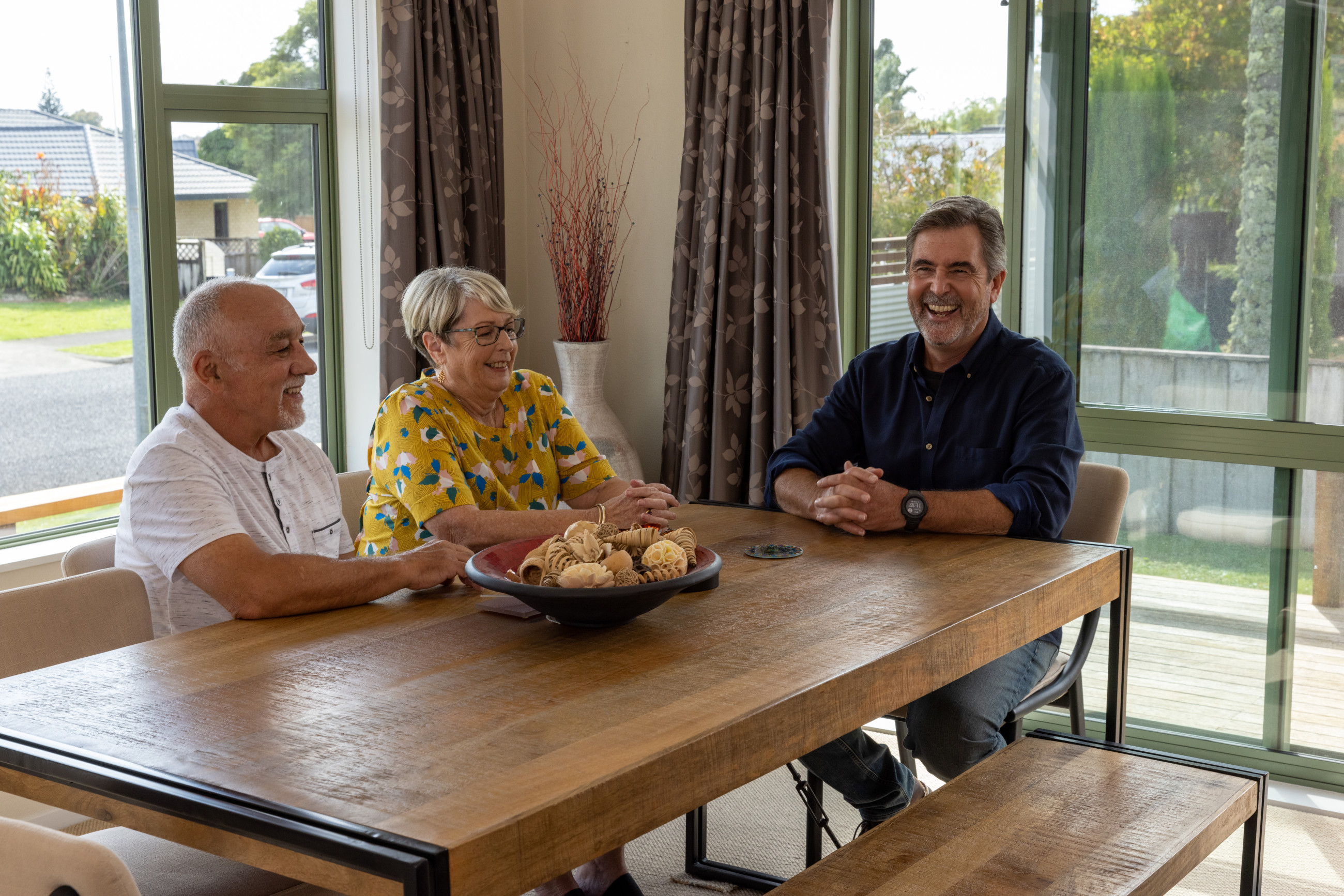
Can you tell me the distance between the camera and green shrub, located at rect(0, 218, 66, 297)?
126 inches

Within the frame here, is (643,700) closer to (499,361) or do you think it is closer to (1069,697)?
(499,361)

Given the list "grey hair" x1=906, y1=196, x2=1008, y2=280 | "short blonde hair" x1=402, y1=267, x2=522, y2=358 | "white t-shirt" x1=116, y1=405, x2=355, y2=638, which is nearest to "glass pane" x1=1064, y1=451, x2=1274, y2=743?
"grey hair" x1=906, y1=196, x2=1008, y2=280

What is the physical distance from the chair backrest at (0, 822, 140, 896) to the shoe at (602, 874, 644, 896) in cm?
134

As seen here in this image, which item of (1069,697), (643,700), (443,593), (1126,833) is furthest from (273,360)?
(1069,697)

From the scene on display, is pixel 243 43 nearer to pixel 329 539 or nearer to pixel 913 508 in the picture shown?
pixel 329 539

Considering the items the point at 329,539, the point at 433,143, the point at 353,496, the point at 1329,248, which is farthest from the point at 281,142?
the point at 1329,248

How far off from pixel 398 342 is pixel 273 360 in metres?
1.58

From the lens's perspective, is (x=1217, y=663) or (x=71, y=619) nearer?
(x=71, y=619)

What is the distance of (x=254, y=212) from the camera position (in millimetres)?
3713

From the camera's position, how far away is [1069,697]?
2.56 metres

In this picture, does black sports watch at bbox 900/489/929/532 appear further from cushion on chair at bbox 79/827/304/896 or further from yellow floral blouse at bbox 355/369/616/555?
cushion on chair at bbox 79/827/304/896

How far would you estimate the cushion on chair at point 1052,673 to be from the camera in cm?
239

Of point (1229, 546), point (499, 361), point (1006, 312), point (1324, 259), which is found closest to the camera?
point (499, 361)

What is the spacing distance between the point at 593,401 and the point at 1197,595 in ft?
6.04
